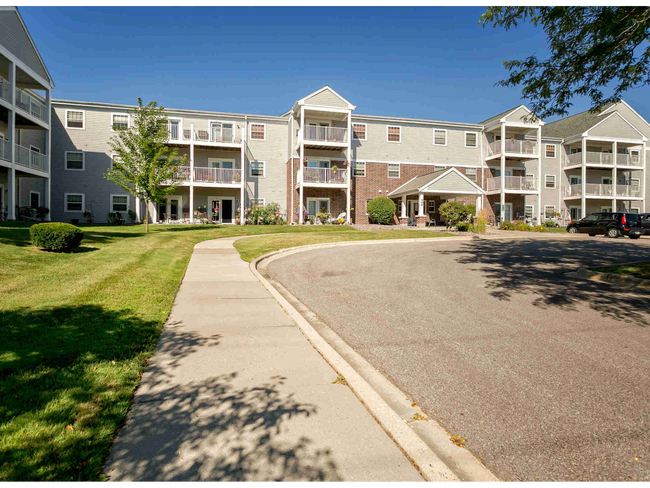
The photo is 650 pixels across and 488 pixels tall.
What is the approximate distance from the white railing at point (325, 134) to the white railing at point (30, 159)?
16963mm

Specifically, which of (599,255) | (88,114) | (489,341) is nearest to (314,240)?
(599,255)

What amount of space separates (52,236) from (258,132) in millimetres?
22045

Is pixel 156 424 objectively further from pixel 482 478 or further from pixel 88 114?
pixel 88 114

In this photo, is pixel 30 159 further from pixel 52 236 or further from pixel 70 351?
pixel 70 351

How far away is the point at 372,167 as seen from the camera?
31656 mm

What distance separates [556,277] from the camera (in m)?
9.72

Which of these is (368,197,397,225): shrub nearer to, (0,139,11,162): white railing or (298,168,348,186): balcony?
(298,168,348,186): balcony

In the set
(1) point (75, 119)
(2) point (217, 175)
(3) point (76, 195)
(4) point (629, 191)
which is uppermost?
(1) point (75, 119)

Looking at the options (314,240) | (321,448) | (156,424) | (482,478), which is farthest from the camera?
(314,240)

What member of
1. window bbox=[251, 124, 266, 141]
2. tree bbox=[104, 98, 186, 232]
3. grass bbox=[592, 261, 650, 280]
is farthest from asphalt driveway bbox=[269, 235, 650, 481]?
window bbox=[251, 124, 266, 141]

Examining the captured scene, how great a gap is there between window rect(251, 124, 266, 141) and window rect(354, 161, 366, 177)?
7.79 meters

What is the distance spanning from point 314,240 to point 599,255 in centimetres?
1140

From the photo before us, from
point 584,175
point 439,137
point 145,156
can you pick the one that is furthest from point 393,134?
point 145,156

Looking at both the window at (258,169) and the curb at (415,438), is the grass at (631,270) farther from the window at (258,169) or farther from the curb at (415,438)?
the window at (258,169)
